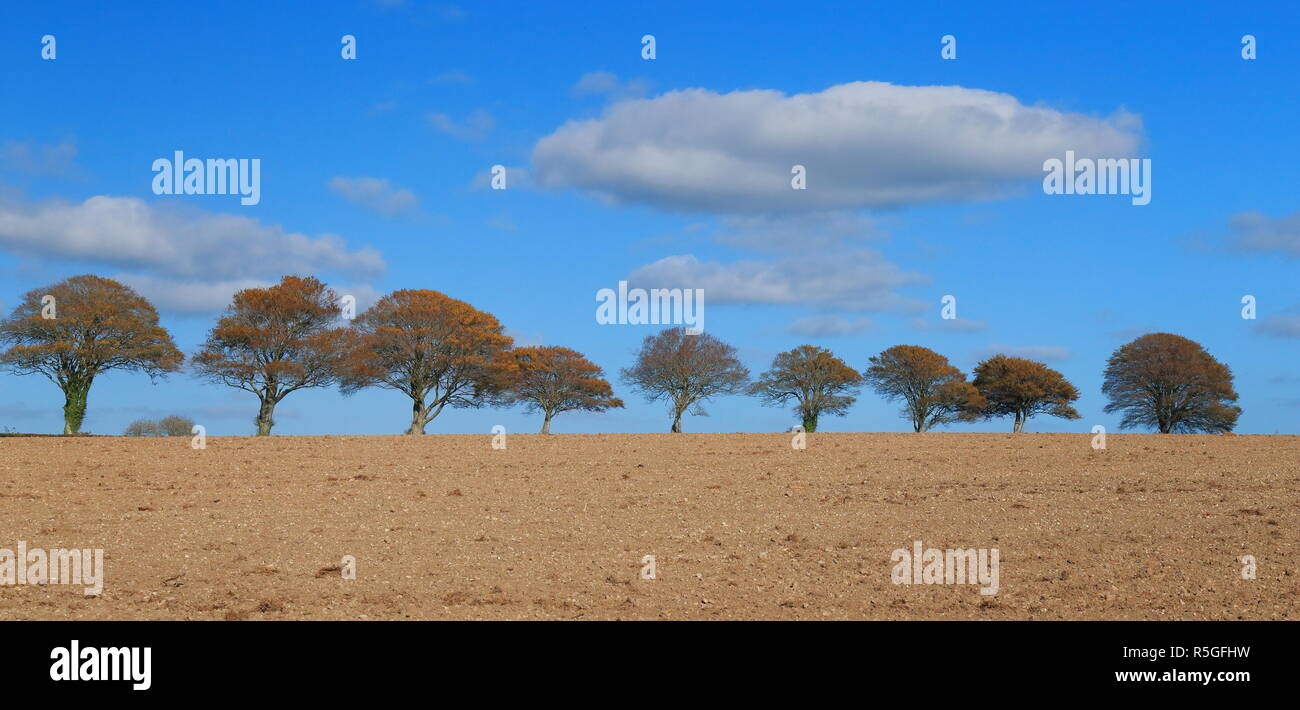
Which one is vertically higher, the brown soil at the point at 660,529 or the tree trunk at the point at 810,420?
the tree trunk at the point at 810,420

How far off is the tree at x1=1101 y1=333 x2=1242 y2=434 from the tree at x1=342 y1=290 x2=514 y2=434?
4281 centimetres

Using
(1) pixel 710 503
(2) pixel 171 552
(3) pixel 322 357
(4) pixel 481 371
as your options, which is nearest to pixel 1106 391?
(4) pixel 481 371

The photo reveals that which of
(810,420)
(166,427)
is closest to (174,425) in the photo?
(166,427)

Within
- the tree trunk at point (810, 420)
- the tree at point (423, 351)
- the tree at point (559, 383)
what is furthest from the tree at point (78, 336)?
the tree trunk at point (810, 420)

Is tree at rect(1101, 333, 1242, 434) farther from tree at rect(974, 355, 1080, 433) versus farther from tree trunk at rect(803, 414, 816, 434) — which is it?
tree trunk at rect(803, 414, 816, 434)

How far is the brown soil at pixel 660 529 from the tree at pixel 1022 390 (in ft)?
145

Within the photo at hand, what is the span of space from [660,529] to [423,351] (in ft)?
139

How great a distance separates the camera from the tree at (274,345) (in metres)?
55.9

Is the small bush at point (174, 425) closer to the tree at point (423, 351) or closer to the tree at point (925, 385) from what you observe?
the tree at point (423, 351)

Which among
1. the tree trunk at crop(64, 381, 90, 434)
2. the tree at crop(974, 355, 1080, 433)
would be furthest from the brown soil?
the tree at crop(974, 355, 1080, 433)

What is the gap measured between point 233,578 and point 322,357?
42149mm
